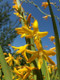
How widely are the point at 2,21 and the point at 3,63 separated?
8234mm

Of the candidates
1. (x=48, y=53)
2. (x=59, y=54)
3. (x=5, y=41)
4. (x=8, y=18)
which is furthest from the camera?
(x=8, y=18)

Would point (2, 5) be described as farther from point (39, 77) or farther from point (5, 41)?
point (39, 77)

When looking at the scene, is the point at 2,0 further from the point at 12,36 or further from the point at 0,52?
the point at 0,52

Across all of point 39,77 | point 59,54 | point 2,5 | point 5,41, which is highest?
point 2,5

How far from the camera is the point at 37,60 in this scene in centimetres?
44

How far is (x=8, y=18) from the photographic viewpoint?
8.46 meters

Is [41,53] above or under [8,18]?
under

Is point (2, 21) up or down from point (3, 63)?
up

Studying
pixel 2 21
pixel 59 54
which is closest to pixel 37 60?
pixel 59 54

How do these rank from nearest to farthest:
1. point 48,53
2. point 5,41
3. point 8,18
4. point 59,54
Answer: point 59,54, point 48,53, point 5,41, point 8,18

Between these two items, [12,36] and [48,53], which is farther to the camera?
[12,36]

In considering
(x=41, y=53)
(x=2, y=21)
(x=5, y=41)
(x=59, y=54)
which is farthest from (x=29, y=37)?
(x=2, y=21)

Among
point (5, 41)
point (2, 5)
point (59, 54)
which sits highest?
point (2, 5)

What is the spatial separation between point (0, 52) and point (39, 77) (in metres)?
0.15
